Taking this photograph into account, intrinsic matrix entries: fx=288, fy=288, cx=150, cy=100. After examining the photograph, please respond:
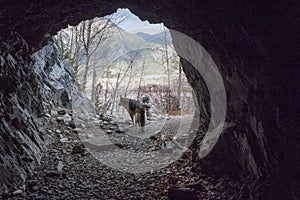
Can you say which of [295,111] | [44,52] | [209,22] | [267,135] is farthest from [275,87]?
[44,52]

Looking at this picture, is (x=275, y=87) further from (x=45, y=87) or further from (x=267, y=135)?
(x=45, y=87)

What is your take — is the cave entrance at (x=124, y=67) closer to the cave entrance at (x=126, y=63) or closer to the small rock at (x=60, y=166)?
the cave entrance at (x=126, y=63)

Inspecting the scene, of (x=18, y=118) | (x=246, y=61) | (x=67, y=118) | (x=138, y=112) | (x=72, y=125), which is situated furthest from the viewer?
(x=138, y=112)

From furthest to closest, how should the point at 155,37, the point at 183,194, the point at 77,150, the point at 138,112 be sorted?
1. the point at 155,37
2. the point at 138,112
3. the point at 77,150
4. the point at 183,194

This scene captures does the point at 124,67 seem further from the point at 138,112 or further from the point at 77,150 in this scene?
the point at 77,150

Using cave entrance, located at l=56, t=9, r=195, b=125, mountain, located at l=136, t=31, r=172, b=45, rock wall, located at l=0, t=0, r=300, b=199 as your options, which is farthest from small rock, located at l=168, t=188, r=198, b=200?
mountain, located at l=136, t=31, r=172, b=45

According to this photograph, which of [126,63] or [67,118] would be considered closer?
[67,118]

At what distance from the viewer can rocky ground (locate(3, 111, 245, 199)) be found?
168 inches

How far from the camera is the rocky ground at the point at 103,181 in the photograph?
4277 millimetres

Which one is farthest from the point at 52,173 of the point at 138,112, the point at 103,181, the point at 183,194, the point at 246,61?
the point at 138,112

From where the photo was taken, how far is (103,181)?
5137 mm

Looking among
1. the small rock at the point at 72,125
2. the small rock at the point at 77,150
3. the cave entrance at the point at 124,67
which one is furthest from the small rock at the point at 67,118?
the small rock at the point at 77,150

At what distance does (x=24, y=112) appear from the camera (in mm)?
6480

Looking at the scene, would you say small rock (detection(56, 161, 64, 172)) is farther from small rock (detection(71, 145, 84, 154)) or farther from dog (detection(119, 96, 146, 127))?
dog (detection(119, 96, 146, 127))
